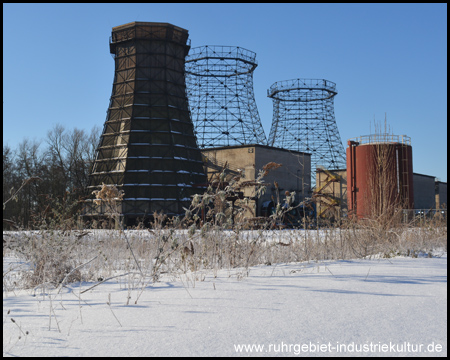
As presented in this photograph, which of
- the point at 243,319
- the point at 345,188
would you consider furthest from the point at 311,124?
the point at 243,319

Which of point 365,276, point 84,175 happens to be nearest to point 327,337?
point 365,276

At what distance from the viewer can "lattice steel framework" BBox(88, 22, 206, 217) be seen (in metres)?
30.0

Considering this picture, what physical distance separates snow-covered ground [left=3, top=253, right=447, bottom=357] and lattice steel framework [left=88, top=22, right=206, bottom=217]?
25.4 metres

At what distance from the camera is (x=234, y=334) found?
263cm

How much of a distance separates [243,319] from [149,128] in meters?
29.0

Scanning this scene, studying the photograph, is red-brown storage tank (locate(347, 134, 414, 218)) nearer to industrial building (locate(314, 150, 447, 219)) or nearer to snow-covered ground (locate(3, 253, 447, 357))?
industrial building (locate(314, 150, 447, 219))

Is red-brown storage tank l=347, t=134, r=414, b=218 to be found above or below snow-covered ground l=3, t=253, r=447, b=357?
above

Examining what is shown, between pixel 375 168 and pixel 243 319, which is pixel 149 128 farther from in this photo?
pixel 243 319

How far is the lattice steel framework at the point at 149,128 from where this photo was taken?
30.0 m

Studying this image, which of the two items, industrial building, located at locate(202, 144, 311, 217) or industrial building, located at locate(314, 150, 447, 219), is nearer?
industrial building, located at locate(202, 144, 311, 217)

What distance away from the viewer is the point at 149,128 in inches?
1225

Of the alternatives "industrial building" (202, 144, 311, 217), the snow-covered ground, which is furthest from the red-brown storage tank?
the snow-covered ground

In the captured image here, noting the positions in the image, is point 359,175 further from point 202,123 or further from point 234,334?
point 202,123

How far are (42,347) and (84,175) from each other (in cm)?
4042
